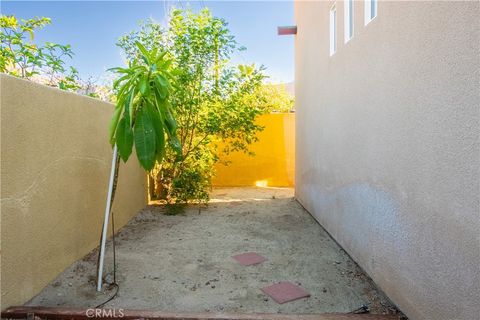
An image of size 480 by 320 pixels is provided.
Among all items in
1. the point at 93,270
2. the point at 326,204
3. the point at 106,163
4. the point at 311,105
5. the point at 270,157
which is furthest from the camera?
the point at 270,157

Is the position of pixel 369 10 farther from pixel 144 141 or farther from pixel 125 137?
pixel 125 137

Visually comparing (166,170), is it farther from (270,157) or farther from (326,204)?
(270,157)

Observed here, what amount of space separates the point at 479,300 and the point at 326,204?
144 inches

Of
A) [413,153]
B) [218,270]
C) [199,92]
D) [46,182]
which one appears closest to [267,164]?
[199,92]

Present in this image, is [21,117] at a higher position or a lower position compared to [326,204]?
higher

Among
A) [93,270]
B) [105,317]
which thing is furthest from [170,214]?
[105,317]

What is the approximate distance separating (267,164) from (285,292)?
301 inches

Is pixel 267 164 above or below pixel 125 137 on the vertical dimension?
below

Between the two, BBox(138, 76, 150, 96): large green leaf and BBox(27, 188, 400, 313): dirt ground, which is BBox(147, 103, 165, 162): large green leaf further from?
BBox(27, 188, 400, 313): dirt ground

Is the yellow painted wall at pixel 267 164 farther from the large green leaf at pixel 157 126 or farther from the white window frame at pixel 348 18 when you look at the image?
the large green leaf at pixel 157 126

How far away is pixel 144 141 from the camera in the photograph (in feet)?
11.6

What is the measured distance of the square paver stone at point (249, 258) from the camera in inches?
167

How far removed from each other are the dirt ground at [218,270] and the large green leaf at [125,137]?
134 centimetres

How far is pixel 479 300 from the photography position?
1.96 metres
